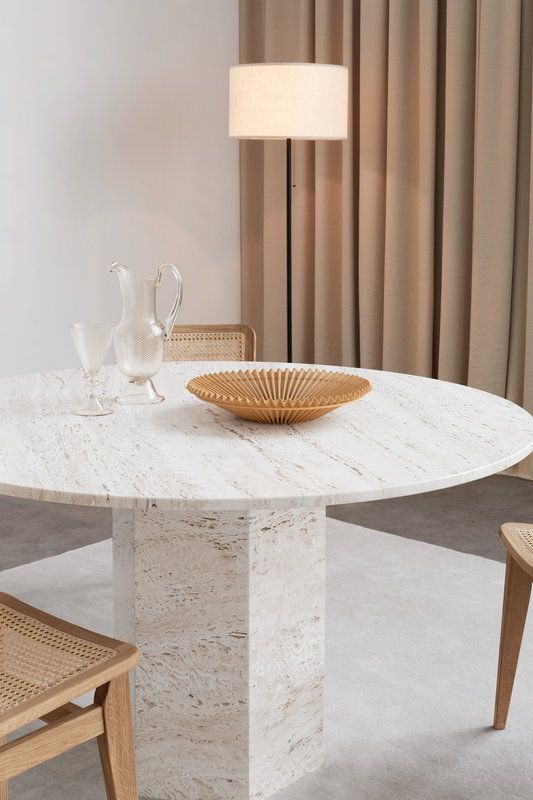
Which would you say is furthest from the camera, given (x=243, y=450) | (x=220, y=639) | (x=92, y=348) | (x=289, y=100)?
(x=289, y=100)

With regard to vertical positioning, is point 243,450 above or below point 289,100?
below

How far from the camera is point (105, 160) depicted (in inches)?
163

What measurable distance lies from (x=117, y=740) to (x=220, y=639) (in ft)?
1.03

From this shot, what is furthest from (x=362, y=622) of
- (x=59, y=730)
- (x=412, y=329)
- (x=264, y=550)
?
(x=412, y=329)

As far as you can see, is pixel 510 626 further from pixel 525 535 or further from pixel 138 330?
pixel 138 330

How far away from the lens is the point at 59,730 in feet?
4.16

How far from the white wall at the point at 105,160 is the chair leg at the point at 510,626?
8.54 ft

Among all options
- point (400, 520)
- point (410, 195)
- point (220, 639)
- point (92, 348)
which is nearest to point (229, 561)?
point (220, 639)

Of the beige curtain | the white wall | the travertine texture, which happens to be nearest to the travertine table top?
the travertine texture

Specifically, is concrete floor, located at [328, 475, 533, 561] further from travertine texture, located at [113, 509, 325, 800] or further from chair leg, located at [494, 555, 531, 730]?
travertine texture, located at [113, 509, 325, 800]

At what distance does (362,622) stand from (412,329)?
75.5 inches

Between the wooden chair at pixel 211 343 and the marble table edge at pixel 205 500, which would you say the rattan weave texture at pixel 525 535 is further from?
the wooden chair at pixel 211 343

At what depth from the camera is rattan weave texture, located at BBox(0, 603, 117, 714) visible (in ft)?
4.23

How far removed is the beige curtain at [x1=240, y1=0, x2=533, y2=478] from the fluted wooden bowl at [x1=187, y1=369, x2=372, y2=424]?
2.00 m
